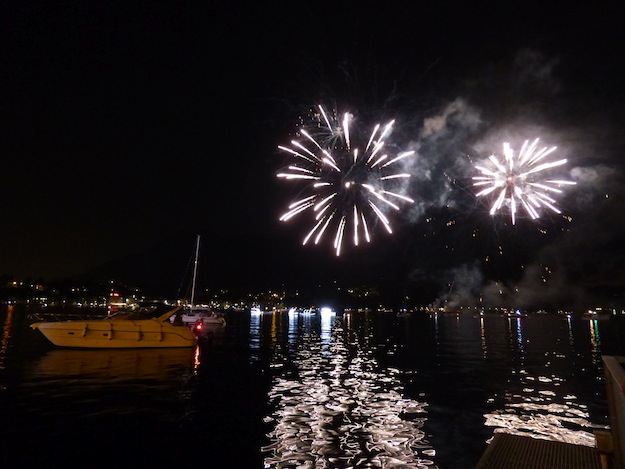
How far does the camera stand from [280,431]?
1310 cm

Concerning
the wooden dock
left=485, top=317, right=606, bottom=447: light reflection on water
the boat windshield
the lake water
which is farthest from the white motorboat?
the wooden dock

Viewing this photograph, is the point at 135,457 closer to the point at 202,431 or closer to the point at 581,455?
the point at 202,431

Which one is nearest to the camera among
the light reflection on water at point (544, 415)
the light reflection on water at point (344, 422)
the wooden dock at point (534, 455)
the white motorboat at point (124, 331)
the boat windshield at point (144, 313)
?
the wooden dock at point (534, 455)

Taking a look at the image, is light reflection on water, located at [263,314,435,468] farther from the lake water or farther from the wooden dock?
the wooden dock

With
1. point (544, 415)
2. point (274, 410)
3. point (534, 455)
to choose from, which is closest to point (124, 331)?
point (274, 410)

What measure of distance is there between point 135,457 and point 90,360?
1966cm

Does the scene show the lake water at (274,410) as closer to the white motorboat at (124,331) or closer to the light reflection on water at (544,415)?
the light reflection on water at (544,415)

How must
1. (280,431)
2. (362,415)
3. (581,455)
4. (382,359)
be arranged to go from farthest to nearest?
(382,359)
(362,415)
(280,431)
(581,455)

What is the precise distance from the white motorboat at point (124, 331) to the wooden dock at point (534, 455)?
30.5m

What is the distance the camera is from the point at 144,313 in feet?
117

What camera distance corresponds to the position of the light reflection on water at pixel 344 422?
35.5 ft

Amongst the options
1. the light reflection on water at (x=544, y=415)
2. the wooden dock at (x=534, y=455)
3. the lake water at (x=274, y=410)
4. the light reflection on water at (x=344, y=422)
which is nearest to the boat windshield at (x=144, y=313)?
the lake water at (x=274, y=410)

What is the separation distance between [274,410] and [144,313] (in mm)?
23635

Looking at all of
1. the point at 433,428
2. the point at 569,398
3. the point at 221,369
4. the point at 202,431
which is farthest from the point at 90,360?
the point at 569,398
